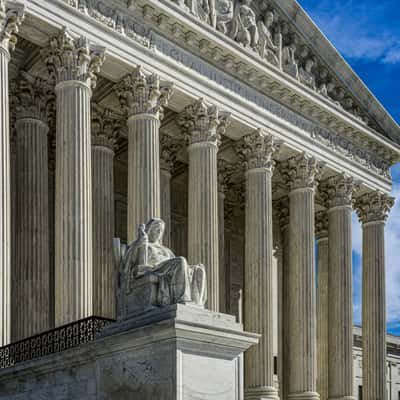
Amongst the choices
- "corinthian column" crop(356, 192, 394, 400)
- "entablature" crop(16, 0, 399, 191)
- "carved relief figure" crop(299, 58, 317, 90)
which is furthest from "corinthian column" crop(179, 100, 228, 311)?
"corinthian column" crop(356, 192, 394, 400)

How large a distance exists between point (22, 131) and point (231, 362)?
61.8ft

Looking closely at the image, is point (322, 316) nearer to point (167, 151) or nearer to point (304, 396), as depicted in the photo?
point (304, 396)

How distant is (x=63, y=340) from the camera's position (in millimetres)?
27516

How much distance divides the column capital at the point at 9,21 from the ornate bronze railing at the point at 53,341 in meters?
10.4

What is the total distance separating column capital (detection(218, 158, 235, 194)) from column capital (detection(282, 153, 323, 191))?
3.96m

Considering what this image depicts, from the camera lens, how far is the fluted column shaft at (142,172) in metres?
36.9

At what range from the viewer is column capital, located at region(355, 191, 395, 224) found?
177 feet

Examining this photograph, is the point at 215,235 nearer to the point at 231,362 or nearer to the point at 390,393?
the point at 231,362

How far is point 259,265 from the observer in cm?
4303

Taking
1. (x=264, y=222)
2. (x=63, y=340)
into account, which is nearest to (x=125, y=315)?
(x=63, y=340)

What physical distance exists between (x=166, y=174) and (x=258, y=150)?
4.61 metres

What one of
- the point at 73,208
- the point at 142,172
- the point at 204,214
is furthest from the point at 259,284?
the point at 73,208

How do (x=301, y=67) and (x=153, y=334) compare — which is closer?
(x=153, y=334)

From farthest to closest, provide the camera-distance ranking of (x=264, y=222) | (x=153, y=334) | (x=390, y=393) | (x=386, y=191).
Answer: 1. (x=390, y=393)
2. (x=386, y=191)
3. (x=264, y=222)
4. (x=153, y=334)
